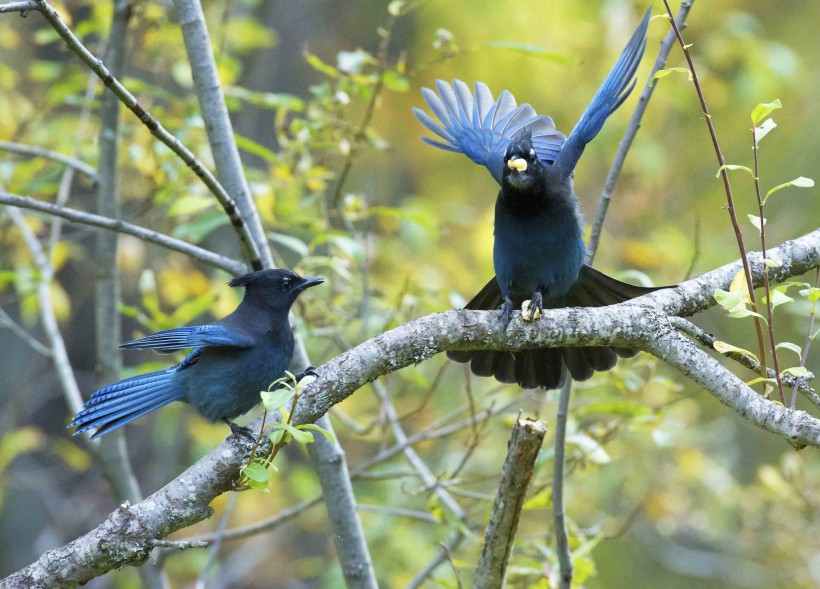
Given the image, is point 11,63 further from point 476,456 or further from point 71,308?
point 476,456

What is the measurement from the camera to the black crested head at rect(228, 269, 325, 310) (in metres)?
4.94

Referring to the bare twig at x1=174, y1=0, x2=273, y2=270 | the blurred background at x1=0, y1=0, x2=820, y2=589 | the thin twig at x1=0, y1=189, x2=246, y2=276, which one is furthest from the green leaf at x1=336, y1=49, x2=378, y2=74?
the thin twig at x1=0, y1=189, x2=246, y2=276

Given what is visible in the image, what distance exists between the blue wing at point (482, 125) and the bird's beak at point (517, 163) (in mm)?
589

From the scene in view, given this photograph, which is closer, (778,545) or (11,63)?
(778,545)

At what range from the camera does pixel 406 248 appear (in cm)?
956

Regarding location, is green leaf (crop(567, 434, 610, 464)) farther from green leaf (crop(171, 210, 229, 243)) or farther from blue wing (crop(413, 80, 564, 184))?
green leaf (crop(171, 210, 229, 243))

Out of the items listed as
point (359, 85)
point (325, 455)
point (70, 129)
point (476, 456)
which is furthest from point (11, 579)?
point (476, 456)

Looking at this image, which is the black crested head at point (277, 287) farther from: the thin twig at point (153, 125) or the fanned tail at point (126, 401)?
the fanned tail at point (126, 401)

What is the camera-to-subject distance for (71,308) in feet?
32.8

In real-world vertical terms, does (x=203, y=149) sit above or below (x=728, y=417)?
below

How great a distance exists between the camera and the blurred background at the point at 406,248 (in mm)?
5734

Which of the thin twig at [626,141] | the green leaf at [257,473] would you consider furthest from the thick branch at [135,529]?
the thin twig at [626,141]

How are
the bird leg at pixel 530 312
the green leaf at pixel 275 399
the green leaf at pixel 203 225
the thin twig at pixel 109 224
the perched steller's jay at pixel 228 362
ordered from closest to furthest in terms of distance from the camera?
the green leaf at pixel 275 399 < the bird leg at pixel 530 312 < the thin twig at pixel 109 224 < the perched steller's jay at pixel 228 362 < the green leaf at pixel 203 225

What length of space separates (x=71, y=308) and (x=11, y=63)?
3.12 metres
